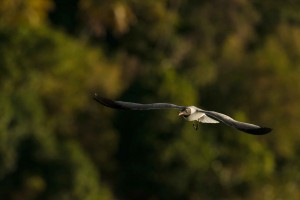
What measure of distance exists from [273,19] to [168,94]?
30.6m

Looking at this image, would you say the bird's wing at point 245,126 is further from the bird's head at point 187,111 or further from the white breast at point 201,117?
the bird's head at point 187,111

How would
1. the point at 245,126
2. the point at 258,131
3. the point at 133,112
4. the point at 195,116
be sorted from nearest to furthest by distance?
the point at 245,126 → the point at 258,131 → the point at 195,116 → the point at 133,112

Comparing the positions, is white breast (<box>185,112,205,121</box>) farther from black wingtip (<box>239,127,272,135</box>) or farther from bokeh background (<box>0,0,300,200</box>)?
bokeh background (<box>0,0,300,200</box>)

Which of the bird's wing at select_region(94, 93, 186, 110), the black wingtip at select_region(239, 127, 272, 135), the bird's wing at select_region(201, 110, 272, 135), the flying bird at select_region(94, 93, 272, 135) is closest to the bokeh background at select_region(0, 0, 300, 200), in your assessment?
the bird's wing at select_region(94, 93, 186, 110)

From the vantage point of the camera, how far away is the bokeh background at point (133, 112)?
57281 mm

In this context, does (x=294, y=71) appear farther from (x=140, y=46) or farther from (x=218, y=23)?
(x=218, y=23)

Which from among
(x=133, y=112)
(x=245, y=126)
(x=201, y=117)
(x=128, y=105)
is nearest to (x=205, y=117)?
(x=201, y=117)

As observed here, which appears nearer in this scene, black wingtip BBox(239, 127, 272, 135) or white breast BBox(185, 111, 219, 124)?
black wingtip BBox(239, 127, 272, 135)

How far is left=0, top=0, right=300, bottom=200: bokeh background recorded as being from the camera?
57.3m

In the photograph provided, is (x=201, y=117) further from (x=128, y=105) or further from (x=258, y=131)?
(x=128, y=105)

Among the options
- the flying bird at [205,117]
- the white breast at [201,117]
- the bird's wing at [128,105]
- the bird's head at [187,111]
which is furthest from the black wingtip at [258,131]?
the bird's wing at [128,105]

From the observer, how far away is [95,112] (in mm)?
62469

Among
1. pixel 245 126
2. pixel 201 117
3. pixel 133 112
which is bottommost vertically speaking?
pixel 245 126

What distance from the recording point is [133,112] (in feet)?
190
